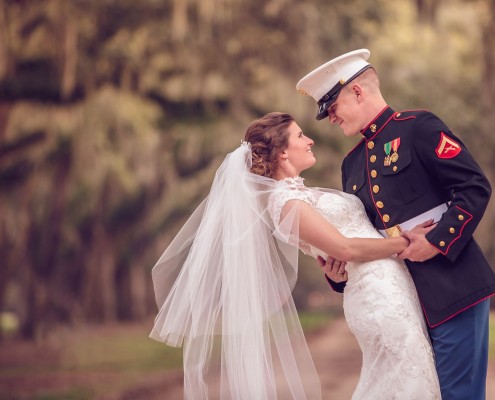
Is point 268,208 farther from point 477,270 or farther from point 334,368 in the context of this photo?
point 334,368

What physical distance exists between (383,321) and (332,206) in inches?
16.4

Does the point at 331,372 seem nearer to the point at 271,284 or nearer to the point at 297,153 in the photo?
the point at 271,284

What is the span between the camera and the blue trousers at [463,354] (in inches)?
91.6

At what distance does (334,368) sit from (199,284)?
21.6 ft

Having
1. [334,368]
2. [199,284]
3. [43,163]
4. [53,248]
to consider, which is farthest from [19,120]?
[199,284]

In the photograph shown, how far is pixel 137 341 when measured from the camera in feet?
32.2

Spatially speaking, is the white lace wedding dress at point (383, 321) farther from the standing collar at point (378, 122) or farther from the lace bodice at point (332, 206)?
the standing collar at point (378, 122)

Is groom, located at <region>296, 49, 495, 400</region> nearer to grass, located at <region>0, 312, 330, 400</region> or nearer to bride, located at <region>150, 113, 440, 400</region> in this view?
bride, located at <region>150, 113, 440, 400</region>

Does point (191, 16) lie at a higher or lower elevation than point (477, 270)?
higher

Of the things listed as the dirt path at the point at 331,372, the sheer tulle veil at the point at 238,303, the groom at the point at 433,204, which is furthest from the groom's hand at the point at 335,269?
the dirt path at the point at 331,372

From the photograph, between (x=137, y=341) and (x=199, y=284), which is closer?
(x=199, y=284)

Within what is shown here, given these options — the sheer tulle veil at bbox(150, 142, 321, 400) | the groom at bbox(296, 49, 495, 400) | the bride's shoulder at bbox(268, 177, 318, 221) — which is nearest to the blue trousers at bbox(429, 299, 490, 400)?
the groom at bbox(296, 49, 495, 400)

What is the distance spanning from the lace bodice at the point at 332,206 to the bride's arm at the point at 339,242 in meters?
0.07

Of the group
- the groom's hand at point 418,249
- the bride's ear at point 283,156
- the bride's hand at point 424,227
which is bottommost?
the groom's hand at point 418,249
